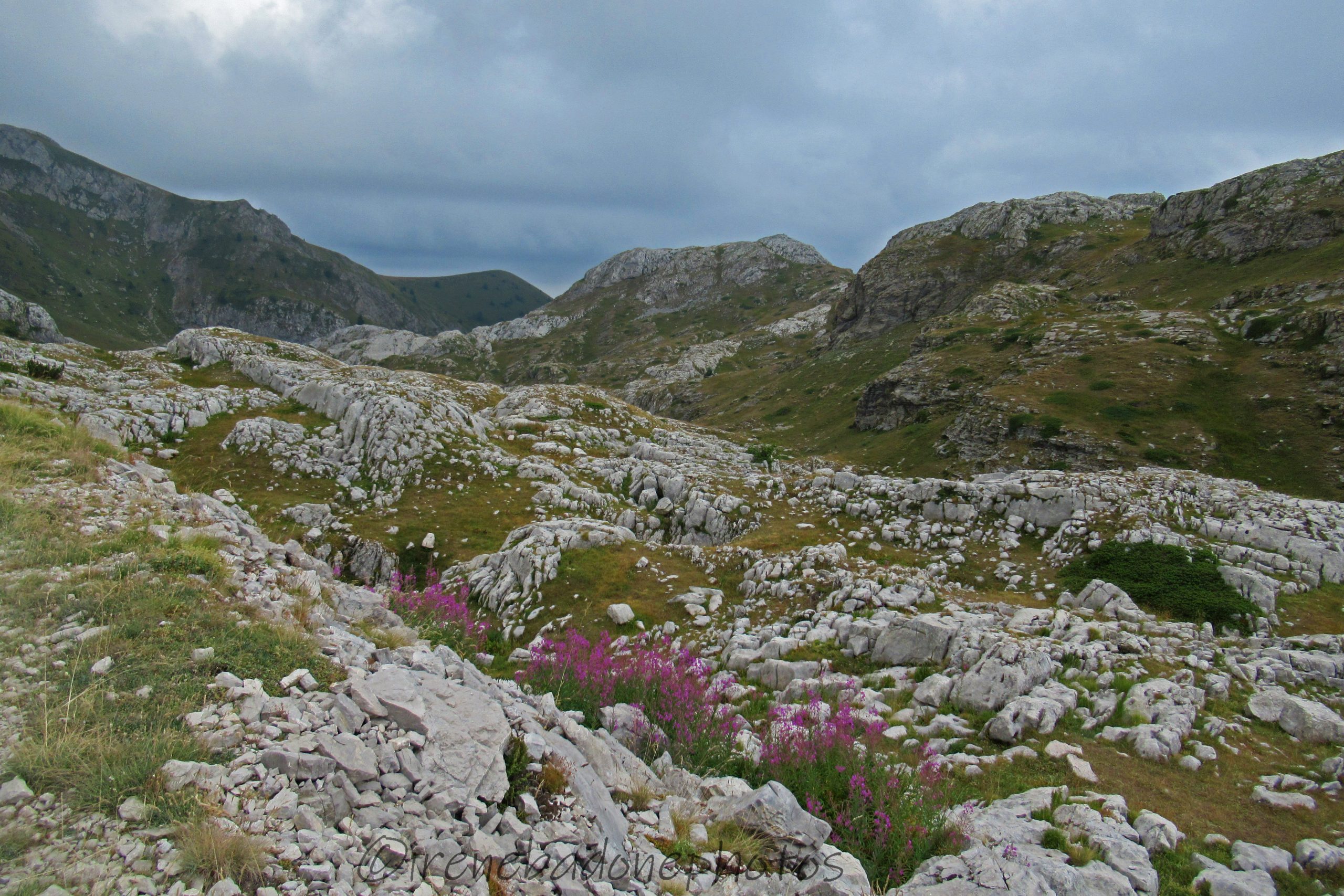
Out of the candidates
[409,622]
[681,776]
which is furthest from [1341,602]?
[409,622]

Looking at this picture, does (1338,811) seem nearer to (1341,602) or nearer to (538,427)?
(1341,602)

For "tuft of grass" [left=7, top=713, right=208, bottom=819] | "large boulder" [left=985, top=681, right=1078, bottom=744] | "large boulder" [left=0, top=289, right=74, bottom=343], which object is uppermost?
"large boulder" [left=0, top=289, right=74, bottom=343]

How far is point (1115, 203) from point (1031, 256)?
34.4 metres

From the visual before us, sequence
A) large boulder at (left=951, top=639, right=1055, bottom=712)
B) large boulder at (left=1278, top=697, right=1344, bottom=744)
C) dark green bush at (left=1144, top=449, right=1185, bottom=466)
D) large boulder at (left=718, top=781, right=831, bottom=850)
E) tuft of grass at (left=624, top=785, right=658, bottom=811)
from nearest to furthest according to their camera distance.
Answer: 1. large boulder at (left=718, top=781, right=831, bottom=850)
2. tuft of grass at (left=624, top=785, right=658, bottom=811)
3. large boulder at (left=1278, top=697, right=1344, bottom=744)
4. large boulder at (left=951, top=639, right=1055, bottom=712)
5. dark green bush at (left=1144, top=449, right=1185, bottom=466)

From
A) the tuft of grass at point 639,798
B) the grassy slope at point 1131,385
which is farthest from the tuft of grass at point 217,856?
the grassy slope at point 1131,385

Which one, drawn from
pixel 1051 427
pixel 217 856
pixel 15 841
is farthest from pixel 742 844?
pixel 1051 427

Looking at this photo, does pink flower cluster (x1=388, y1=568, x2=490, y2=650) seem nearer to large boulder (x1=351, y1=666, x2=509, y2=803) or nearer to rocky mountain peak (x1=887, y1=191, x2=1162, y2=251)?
large boulder (x1=351, y1=666, x2=509, y2=803)

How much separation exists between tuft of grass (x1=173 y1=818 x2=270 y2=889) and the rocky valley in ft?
0.09

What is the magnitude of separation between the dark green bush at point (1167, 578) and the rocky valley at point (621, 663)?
0.12m

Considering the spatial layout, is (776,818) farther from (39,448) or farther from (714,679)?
(39,448)

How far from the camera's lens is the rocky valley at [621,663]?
5.12m

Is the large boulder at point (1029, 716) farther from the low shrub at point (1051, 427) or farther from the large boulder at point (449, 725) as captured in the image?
the low shrub at point (1051, 427)

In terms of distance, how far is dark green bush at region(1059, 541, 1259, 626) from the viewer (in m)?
16.3


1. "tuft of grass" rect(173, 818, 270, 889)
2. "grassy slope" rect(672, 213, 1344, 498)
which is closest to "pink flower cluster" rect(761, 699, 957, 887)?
"tuft of grass" rect(173, 818, 270, 889)
